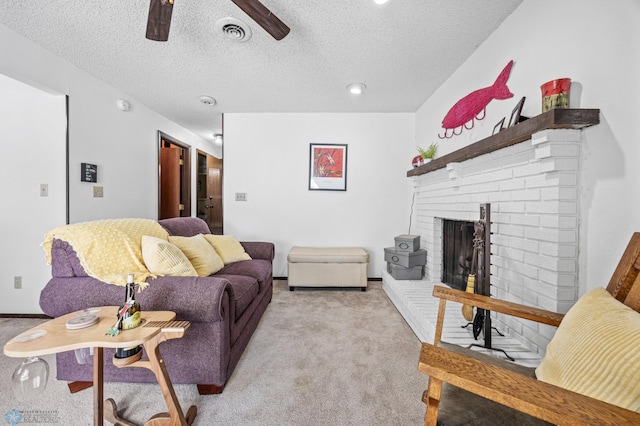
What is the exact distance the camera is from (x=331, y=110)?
3.40 metres

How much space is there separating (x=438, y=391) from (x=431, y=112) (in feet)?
9.71

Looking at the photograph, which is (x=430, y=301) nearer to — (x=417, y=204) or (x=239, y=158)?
(x=417, y=204)

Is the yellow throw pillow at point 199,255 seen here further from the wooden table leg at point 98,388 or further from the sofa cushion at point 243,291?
the wooden table leg at point 98,388

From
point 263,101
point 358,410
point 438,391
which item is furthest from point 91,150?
point 438,391

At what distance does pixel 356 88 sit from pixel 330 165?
1052mm

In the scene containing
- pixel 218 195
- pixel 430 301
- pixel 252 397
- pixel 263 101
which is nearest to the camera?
pixel 252 397

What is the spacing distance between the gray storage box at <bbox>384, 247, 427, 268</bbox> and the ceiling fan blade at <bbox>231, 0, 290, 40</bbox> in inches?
89.3

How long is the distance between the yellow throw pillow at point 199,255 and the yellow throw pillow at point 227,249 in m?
0.22

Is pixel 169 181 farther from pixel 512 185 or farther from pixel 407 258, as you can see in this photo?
pixel 512 185

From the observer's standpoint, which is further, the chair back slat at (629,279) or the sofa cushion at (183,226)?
the sofa cushion at (183,226)

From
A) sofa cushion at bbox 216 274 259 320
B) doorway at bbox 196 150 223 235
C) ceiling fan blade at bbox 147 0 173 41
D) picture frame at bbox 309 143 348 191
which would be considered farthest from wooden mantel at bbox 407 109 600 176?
doorway at bbox 196 150 223 235

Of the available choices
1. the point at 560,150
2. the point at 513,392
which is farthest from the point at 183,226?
the point at 560,150

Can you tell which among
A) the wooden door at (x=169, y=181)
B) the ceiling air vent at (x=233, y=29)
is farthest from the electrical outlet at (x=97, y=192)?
the ceiling air vent at (x=233, y=29)

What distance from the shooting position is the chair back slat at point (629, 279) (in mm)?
857
